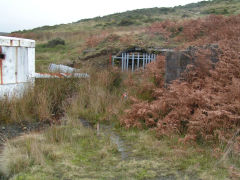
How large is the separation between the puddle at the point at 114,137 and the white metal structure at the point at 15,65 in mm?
1796

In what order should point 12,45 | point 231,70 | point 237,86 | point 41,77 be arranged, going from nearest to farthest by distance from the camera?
point 237,86
point 231,70
point 12,45
point 41,77

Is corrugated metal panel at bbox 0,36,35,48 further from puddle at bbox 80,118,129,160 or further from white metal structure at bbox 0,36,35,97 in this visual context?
puddle at bbox 80,118,129,160

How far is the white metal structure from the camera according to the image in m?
6.25

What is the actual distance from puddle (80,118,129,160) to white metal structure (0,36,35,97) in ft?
5.89

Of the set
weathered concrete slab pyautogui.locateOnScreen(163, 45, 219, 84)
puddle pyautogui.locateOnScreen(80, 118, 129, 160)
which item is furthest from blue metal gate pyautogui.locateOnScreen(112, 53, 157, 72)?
puddle pyautogui.locateOnScreen(80, 118, 129, 160)

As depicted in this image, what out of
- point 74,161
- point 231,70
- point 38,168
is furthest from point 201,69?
point 38,168

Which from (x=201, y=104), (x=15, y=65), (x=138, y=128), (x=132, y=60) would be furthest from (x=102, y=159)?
(x=132, y=60)

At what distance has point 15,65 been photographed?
6.55 meters

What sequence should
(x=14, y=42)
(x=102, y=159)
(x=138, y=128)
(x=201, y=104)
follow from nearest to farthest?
1. (x=102, y=159)
2. (x=201, y=104)
3. (x=138, y=128)
4. (x=14, y=42)

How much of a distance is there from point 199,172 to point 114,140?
1801 mm

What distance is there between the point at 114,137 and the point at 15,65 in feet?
10.7

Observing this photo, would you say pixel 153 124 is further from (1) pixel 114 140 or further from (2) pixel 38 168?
(2) pixel 38 168

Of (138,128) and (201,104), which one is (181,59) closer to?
Result: (201,104)

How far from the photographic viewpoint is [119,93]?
784cm
